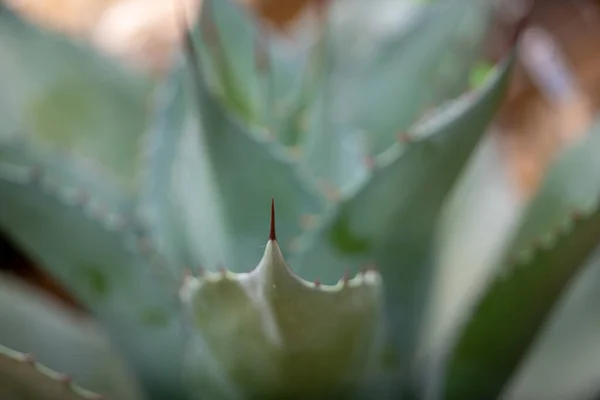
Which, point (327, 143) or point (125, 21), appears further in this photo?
point (125, 21)

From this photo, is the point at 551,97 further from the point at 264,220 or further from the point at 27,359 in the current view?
the point at 27,359

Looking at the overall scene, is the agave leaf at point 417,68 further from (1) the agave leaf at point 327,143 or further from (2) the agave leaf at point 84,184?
(2) the agave leaf at point 84,184

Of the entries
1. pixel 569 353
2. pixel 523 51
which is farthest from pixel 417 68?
pixel 523 51

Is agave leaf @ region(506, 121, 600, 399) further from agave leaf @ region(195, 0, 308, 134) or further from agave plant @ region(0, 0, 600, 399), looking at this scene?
agave leaf @ region(195, 0, 308, 134)

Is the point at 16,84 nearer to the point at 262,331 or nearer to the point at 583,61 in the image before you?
the point at 262,331

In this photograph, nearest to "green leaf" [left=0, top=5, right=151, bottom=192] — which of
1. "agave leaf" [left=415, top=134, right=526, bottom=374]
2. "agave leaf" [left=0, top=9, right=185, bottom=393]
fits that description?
"agave leaf" [left=0, top=9, right=185, bottom=393]
